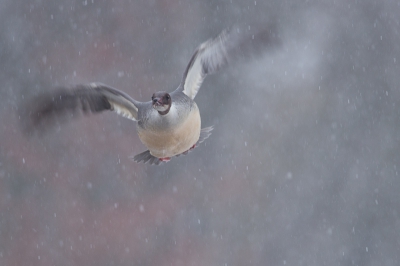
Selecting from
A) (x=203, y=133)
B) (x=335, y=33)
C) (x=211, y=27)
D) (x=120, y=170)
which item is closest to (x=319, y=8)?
(x=335, y=33)

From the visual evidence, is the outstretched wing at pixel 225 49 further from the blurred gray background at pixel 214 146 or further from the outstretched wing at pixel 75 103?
the blurred gray background at pixel 214 146

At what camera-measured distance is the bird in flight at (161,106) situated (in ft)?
10.5

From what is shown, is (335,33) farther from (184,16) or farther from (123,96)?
(123,96)

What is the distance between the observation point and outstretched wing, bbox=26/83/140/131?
3.73 m

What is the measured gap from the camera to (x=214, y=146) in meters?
8.95

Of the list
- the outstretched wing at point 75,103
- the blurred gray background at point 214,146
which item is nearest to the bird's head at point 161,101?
the outstretched wing at point 75,103

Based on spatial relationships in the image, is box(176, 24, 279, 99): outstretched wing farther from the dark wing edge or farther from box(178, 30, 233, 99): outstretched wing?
the dark wing edge

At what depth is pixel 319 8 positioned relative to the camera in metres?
8.98

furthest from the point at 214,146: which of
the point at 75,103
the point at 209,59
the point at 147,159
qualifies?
the point at 75,103

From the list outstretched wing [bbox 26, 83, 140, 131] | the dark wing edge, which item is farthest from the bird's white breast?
the dark wing edge

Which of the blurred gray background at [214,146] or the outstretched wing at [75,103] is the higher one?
the outstretched wing at [75,103]

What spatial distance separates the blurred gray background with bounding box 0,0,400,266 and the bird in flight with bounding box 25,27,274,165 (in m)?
4.16

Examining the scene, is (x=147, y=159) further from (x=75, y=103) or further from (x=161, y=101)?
(x=161, y=101)

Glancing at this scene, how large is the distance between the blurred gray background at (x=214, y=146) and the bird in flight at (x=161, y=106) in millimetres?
4157
